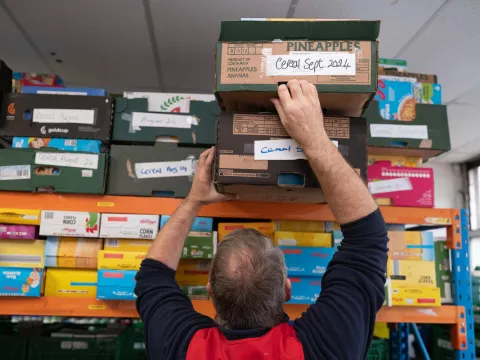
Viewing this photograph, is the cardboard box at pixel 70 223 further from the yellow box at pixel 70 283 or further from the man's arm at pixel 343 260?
the man's arm at pixel 343 260

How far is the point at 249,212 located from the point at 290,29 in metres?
0.80

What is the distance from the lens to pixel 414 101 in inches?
68.2

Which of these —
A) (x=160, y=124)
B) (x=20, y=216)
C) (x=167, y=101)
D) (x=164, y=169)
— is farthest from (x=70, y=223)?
(x=167, y=101)

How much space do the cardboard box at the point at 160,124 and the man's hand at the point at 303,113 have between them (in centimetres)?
76

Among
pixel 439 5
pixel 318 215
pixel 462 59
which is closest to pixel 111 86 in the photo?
pixel 318 215

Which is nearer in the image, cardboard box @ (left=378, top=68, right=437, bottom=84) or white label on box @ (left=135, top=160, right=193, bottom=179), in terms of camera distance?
white label on box @ (left=135, top=160, right=193, bottom=179)

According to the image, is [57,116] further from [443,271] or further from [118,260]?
[443,271]

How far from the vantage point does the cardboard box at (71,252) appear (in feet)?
5.36

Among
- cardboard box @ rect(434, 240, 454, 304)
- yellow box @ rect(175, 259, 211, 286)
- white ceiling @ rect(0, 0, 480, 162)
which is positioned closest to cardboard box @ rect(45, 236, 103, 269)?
yellow box @ rect(175, 259, 211, 286)

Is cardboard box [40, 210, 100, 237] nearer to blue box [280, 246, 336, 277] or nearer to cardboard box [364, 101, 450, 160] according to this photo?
blue box [280, 246, 336, 277]

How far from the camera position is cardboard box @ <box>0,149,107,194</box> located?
1637 mm

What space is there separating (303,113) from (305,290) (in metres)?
0.90

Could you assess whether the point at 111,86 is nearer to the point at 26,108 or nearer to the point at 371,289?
the point at 26,108

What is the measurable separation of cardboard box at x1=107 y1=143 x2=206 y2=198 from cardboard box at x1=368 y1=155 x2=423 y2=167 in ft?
2.52
